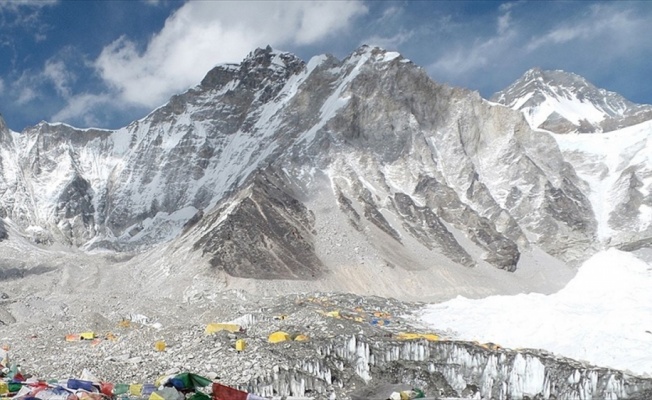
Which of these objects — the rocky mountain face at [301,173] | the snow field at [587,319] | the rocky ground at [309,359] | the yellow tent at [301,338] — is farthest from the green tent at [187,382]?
the rocky mountain face at [301,173]

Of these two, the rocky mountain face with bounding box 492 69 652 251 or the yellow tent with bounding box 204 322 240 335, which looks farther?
the rocky mountain face with bounding box 492 69 652 251

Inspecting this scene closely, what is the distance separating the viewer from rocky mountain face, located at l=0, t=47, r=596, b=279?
114 metres

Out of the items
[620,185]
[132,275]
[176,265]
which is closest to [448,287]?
[176,265]

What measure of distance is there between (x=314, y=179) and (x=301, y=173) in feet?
11.1

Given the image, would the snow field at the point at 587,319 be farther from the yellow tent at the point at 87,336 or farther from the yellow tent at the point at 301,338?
the yellow tent at the point at 87,336

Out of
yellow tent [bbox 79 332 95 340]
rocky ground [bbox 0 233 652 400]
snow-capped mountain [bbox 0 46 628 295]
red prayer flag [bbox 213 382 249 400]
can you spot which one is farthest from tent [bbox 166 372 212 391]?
snow-capped mountain [bbox 0 46 628 295]

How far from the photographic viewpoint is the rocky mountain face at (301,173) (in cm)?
11419

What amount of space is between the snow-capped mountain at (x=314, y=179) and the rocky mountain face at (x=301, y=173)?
13.7 inches

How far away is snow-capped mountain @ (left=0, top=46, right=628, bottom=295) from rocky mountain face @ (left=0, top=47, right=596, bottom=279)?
0.35m

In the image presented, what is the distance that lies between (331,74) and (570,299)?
122842mm

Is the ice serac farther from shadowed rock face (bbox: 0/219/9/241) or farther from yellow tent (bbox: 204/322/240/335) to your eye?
shadowed rock face (bbox: 0/219/9/241)

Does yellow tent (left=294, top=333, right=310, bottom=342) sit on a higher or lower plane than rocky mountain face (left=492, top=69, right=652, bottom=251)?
lower

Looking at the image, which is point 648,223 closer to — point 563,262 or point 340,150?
point 563,262

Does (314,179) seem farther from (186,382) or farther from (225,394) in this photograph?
(225,394)
